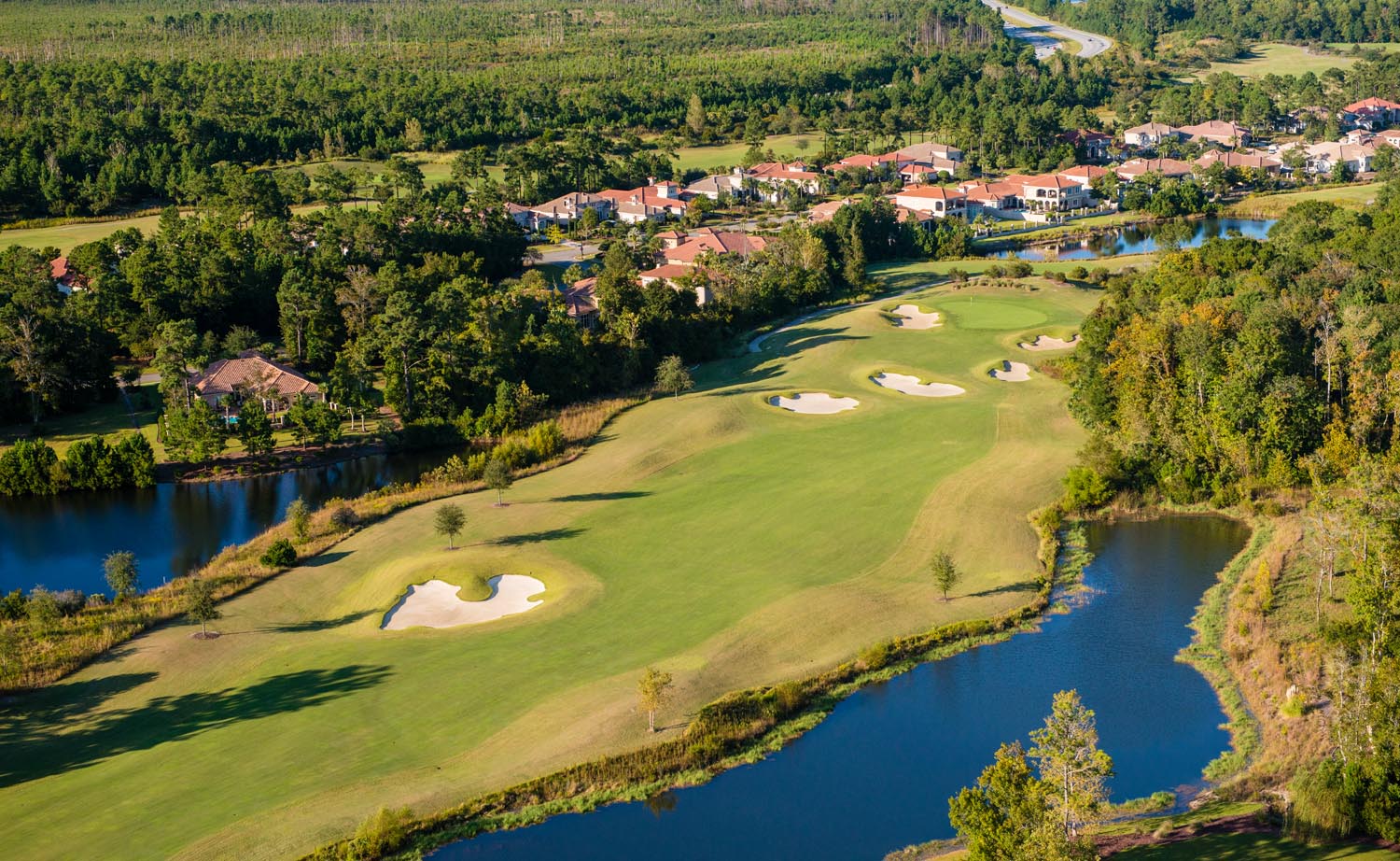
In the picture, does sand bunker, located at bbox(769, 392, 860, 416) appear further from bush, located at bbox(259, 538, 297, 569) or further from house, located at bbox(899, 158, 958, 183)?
house, located at bbox(899, 158, 958, 183)

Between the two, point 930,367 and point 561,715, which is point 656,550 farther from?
point 930,367

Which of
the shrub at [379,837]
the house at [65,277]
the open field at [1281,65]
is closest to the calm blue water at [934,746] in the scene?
the shrub at [379,837]

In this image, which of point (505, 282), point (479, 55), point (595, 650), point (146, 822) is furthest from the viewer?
point (479, 55)

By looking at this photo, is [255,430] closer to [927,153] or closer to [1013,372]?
[1013,372]

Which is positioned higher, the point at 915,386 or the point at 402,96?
the point at 402,96

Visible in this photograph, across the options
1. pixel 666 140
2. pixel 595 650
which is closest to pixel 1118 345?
pixel 595 650

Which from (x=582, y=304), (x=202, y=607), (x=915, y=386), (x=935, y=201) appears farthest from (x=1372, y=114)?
(x=202, y=607)
